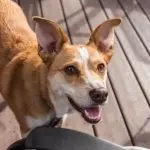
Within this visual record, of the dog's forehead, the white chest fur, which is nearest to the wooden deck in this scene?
the white chest fur

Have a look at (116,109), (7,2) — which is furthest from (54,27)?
(116,109)

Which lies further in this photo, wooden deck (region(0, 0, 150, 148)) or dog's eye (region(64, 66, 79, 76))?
wooden deck (region(0, 0, 150, 148))

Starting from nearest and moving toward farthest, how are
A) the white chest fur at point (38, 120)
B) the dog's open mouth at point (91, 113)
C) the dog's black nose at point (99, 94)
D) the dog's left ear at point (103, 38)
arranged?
the dog's black nose at point (99, 94)
the dog's open mouth at point (91, 113)
the dog's left ear at point (103, 38)
the white chest fur at point (38, 120)

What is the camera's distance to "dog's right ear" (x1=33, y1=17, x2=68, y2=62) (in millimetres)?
1950

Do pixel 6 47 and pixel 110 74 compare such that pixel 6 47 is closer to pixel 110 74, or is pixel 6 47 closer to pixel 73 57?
pixel 73 57

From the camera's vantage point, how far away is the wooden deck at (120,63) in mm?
2648

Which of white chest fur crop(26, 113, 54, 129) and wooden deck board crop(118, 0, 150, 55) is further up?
white chest fur crop(26, 113, 54, 129)

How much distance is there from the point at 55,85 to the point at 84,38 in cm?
172

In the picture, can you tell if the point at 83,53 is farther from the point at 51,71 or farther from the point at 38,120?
the point at 38,120

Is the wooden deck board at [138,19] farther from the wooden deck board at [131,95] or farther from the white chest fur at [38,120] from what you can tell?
the white chest fur at [38,120]

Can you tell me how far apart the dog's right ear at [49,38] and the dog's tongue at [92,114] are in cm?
36

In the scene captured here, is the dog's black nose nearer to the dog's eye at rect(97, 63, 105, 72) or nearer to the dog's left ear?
the dog's eye at rect(97, 63, 105, 72)

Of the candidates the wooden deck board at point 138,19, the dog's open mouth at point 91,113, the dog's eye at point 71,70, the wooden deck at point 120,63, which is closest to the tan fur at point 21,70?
the dog's eye at point 71,70

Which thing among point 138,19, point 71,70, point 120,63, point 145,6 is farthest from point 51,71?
point 145,6
